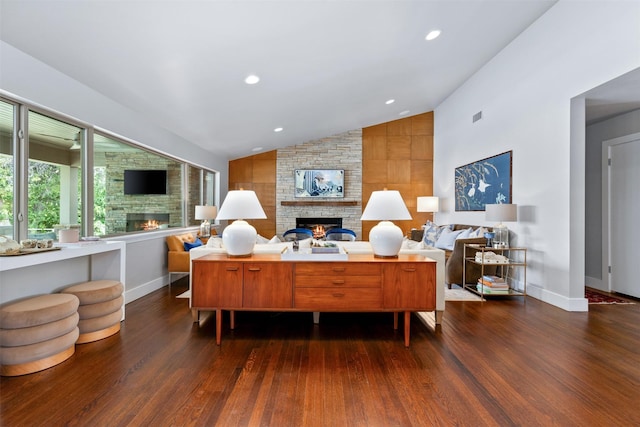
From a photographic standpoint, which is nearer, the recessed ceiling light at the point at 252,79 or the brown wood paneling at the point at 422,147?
the recessed ceiling light at the point at 252,79

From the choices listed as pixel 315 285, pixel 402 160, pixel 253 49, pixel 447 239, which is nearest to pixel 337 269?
pixel 315 285

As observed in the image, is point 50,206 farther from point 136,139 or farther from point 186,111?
point 186,111

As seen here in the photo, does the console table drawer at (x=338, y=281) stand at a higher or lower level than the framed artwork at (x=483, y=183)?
lower

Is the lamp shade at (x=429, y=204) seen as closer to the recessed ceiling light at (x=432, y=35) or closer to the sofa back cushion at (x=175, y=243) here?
the recessed ceiling light at (x=432, y=35)

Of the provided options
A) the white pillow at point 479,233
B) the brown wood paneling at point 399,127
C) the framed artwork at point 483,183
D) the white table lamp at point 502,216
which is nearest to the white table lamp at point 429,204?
the framed artwork at point 483,183

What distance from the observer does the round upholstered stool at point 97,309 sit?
2.60 meters

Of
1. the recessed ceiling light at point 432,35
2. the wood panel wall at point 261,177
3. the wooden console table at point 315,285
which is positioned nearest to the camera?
the wooden console table at point 315,285

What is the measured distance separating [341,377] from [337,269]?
0.80 meters

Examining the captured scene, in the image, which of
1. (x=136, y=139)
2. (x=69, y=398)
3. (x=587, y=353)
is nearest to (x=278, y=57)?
(x=136, y=139)

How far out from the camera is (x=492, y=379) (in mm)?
2068

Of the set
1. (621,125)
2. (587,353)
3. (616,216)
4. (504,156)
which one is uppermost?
(621,125)

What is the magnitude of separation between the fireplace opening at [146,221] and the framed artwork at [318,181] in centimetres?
355

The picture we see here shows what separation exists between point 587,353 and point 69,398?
11.9 feet

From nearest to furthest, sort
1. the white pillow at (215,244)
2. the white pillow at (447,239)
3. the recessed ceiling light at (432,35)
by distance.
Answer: the white pillow at (215,244)
the recessed ceiling light at (432,35)
the white pillow at (447,239)
